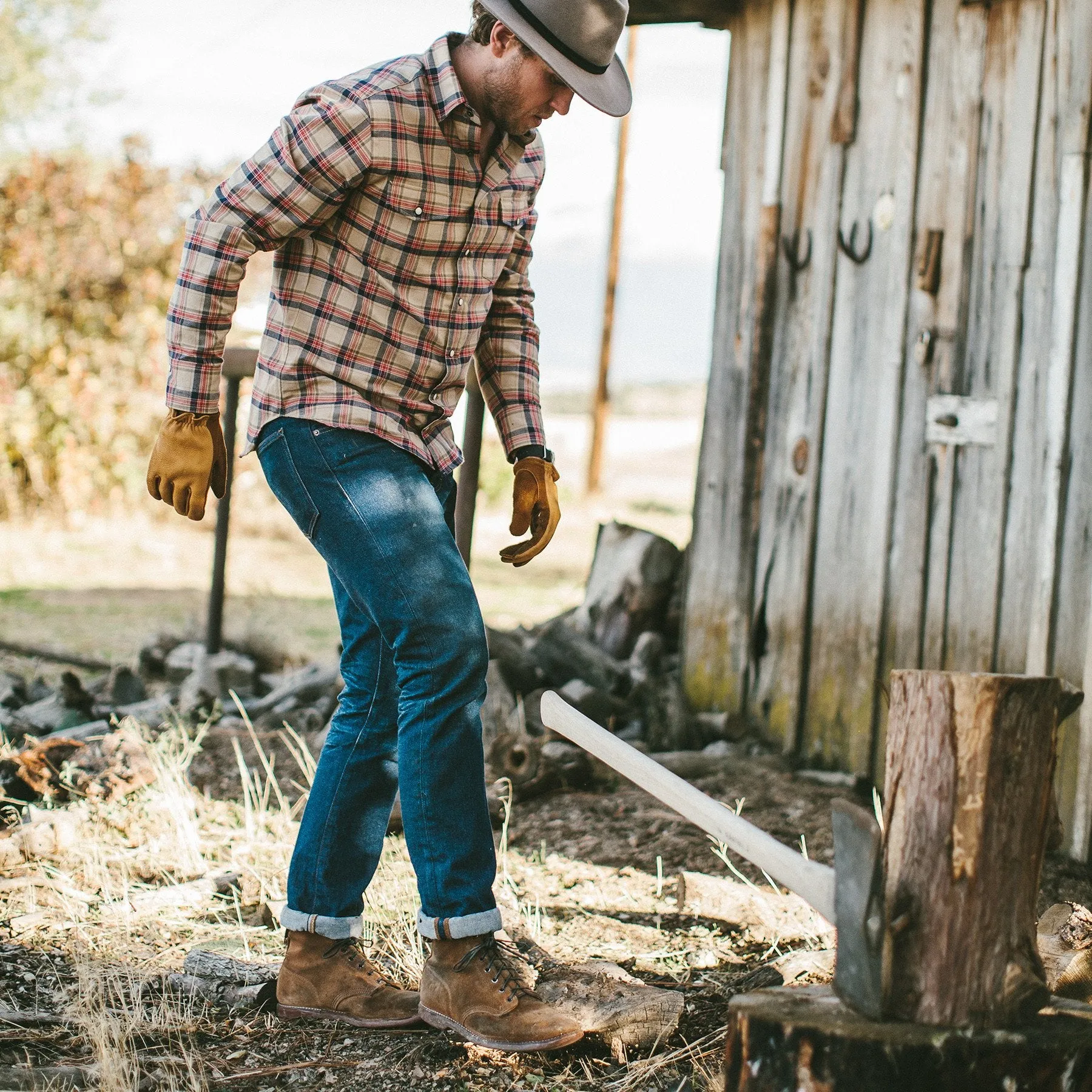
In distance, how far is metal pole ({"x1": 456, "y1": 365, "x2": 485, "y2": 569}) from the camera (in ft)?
12.5

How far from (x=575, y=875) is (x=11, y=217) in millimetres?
8901

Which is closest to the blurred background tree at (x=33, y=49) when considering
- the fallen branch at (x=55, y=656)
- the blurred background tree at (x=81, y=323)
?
the blurred background tree at (x=81, y=323)

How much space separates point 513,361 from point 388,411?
506 millimetres

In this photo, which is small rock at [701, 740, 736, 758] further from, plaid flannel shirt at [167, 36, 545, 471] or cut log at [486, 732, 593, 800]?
plaid flannel shirt at [167, 36, 545, 471]

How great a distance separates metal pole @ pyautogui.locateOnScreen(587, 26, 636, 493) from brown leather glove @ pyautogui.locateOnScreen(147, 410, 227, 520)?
13.6 metres

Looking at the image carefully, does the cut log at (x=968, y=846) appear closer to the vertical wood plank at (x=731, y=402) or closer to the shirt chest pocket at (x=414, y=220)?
the shirt chest pocket at (x=414, y=220)

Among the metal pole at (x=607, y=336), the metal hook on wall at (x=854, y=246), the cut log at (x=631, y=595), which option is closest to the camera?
the metal hook on wall at (x=854, y=246)

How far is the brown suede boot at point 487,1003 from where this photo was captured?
7.69ft

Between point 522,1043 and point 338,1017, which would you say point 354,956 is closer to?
point 338,1017

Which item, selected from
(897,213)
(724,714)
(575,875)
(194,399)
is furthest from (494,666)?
(194,399)

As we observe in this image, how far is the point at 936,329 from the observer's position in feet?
14.3

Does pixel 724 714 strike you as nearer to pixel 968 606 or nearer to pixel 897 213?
pixel 968 606

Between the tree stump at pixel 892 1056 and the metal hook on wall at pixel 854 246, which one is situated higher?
the metal hook on wall at pixel 854 246

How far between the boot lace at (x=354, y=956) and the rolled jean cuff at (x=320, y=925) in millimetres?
16
